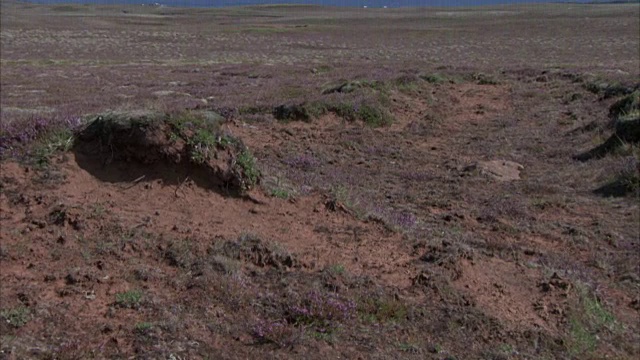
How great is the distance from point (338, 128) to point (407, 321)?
11.1 m

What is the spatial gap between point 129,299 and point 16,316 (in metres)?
0.89

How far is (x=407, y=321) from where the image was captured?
5.96 m

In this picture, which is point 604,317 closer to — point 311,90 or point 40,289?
point 40,289

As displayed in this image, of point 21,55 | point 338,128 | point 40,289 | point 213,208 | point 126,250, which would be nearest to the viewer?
point 40,289

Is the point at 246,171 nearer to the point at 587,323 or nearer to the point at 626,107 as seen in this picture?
→ the point at 587,323

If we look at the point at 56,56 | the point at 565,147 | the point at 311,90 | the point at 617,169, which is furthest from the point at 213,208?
the point at 56,56

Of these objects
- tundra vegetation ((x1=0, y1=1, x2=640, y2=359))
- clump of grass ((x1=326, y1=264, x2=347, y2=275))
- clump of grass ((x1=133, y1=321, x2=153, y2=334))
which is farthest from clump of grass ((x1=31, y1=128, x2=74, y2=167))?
clump of grass ((x1=326, y1=264, x2=347, y2=275))

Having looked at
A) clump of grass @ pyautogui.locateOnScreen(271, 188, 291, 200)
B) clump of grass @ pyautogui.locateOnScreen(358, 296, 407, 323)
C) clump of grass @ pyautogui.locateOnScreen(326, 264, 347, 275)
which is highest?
clump of grass @ pyautogui.locateOnScreen(271, 188, 291, 200)

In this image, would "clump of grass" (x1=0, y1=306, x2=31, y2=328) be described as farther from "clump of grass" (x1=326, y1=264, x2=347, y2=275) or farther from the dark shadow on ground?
"clump of grass" (x1=326, y1=264, x2=347, y2=275)

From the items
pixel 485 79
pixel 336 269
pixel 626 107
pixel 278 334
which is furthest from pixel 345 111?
pixel 278 334

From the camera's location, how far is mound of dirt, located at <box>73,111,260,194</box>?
7.53 m

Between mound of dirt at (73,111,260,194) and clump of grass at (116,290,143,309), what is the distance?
2.16 meters

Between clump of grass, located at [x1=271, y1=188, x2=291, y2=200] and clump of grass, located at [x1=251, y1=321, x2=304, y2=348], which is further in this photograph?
clump of grass, located at [x1=271, y1=188, x2=291, y2=200]

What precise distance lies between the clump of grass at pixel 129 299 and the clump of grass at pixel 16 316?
28.2 inches
